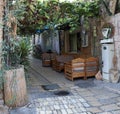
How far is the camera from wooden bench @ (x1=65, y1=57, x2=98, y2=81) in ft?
29.8

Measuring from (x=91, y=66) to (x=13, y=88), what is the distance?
440cm

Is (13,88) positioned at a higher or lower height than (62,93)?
higher

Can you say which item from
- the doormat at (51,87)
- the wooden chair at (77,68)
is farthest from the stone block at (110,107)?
the wooden chair at (77,68)

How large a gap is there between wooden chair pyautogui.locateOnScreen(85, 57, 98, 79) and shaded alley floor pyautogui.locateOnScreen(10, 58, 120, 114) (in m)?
0.61

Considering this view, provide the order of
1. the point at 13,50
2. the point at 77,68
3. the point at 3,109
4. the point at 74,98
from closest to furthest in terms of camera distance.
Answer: the point at 3,109, the point at 13,50, the point at 74,98, the point at 77,68

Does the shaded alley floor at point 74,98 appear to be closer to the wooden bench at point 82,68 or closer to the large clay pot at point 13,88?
the large clay pot at point 13,88

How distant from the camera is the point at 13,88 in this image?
18.5 feet

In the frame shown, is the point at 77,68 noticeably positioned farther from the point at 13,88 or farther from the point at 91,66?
the point at 13,88

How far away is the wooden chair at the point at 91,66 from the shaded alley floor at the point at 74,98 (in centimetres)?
61

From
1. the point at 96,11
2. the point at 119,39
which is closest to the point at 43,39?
the point at 96,11

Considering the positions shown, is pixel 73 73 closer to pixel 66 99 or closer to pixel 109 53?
pixel 109 53

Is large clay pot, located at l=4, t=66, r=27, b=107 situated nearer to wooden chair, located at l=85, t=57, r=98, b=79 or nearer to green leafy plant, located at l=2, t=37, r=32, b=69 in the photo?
green leafy plant, located at l=2, t=37, r=32, b=69

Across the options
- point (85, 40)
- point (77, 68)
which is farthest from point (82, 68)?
point (85, 40)

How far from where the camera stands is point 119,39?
8.10m
